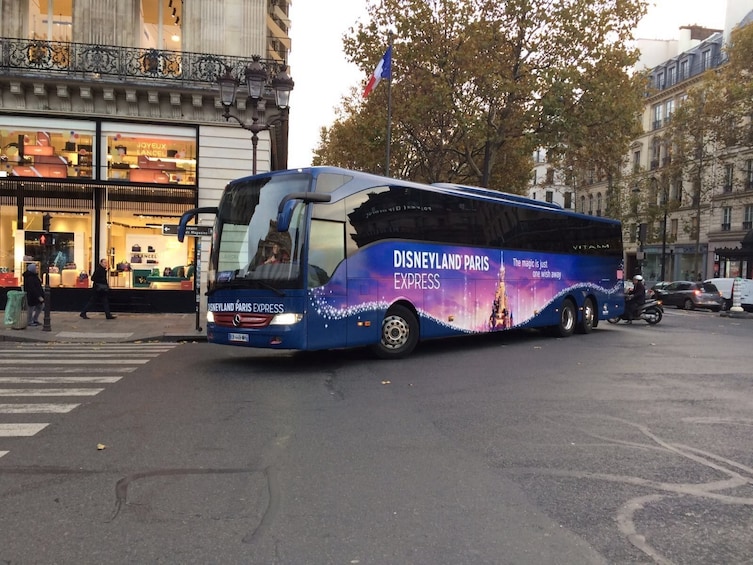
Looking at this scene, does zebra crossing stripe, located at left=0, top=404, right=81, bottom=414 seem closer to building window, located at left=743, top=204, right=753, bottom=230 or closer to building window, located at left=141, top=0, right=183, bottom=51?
building window, located at left=141, top=0, right=183, bottom=51

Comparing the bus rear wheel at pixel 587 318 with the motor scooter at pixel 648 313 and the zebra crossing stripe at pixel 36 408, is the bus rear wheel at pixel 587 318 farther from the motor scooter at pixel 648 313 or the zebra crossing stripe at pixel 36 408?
the zebra crossing stripe at pixel 36 408

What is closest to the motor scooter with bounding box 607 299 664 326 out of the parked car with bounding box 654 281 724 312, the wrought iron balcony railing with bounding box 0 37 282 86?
the parked car with bounding box 654 281 724 312

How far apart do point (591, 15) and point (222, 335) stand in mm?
21177

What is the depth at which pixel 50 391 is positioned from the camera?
7457 millimetres

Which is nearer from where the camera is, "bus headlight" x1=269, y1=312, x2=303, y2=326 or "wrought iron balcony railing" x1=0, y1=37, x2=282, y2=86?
"bus headlight" x1=269, y1=312, x2=303, y2=326

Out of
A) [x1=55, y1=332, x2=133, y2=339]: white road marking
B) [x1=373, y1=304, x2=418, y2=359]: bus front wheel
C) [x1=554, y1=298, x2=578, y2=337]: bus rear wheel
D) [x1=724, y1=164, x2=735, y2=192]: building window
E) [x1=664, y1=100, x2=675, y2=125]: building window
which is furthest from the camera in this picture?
[x1=664, y1=100, x2=675, y2=125]: building window

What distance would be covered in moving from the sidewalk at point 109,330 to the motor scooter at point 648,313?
13.8 m

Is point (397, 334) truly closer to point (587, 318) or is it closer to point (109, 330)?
point (587, 318)

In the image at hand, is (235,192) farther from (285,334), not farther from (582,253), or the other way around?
(582,253)

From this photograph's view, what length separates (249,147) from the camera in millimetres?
19531

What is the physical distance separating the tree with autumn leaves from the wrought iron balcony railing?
8562mm

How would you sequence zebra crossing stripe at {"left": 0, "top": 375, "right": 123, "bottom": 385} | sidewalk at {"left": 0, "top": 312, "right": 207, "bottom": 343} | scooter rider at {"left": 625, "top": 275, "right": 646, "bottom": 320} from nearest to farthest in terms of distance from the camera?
zebra crossing stripe at {"left": 0, "top": 375, "right": 123, "bottom": 385}
sidewalk at {"left": 0, "top": 312, "right": 207, "bottom": 343}
scooter rider at {"left": 625, "top": 275, "right": 646, "bottom": 320}

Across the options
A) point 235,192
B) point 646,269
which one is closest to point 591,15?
point 235,192

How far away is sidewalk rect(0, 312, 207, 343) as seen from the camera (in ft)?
44.8
